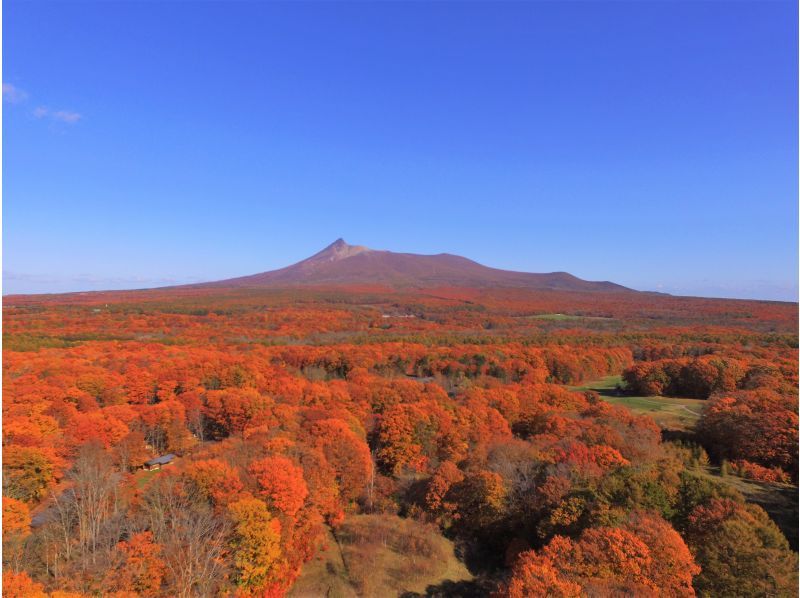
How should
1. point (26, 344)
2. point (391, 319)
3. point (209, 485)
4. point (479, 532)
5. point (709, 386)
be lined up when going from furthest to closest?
point (391, 319), point (26, 344), point (709, 386), point (479, 532), point (209, 485)

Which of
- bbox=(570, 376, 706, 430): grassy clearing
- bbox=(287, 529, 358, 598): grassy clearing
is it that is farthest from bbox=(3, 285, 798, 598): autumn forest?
bbox=(570, 376, 706, 430): grassy clearing

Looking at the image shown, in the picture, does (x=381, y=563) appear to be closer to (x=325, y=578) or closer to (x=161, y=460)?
(x=325, y=578)

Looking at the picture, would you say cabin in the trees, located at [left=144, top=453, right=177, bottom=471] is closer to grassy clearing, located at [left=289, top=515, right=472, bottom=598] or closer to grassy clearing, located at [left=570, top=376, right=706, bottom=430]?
grassy clearing, located at [left=289, top=515, right=472, bottom=598]

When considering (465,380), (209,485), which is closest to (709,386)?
(465,380)

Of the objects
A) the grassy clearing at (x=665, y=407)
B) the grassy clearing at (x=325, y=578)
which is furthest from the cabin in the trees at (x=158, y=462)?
the grassy clearing at (x=665, y=407)

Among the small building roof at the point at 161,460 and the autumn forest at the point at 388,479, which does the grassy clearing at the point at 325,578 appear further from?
the small building roof at the point at 161,460

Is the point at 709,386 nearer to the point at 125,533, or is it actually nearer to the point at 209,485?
the point at 209,485
